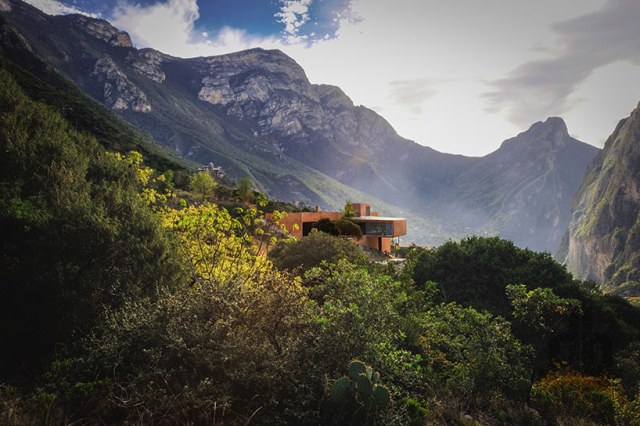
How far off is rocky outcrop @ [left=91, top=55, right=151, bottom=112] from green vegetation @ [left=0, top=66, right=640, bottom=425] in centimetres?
18395

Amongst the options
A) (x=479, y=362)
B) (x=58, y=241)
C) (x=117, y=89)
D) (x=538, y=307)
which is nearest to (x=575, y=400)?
(x=479, y=362)

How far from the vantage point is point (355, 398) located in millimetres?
6117

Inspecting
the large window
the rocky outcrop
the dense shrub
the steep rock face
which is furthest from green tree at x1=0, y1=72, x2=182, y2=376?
the rocky outcrop

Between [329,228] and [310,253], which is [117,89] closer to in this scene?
[329,228]

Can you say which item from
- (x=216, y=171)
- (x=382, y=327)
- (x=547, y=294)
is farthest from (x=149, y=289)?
(x=216, y=171)

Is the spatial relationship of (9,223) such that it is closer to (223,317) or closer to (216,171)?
(223,317)

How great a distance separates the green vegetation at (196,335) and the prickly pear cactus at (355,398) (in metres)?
0.02

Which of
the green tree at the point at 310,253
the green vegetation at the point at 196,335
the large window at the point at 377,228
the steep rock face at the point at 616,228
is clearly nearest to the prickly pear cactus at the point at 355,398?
the green vegetation at the point at 196,335

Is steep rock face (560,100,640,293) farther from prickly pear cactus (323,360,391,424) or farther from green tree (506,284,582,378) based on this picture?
prickly pear cactus (323,360,391,424)

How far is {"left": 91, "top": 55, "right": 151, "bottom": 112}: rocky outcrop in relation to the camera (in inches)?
6826

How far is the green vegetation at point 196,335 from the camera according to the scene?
6.12 meters

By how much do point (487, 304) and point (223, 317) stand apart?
662 inches

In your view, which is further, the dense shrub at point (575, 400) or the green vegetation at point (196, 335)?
the dense shrub at point (575, 400)

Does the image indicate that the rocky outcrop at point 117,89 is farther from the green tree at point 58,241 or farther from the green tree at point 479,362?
the green tree at point 479,362
